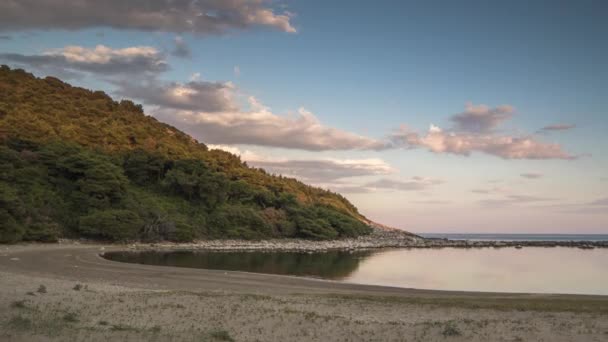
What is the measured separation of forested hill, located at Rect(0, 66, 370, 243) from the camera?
1850 inches

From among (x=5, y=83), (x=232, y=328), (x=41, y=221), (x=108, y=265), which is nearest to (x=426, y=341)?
(x=232, y=328)

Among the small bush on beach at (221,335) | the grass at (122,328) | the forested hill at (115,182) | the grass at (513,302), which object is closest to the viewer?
the small bush on beach at (221,335)

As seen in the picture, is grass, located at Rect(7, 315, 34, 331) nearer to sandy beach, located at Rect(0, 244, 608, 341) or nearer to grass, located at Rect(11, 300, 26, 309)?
sandy beach, located at Rect(0, 244, 608, 341)

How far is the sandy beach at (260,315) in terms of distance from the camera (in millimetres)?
11172

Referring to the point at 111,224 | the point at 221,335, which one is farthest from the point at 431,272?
the point at 221,335

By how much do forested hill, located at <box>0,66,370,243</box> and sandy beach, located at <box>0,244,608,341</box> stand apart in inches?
1013

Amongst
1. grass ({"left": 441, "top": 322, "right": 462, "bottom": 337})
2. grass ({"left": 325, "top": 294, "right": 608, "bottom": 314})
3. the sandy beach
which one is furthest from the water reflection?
grass ({"left": 441, "top": 322, "right": 462, "bottom": 337})

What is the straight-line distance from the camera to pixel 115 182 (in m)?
51.5

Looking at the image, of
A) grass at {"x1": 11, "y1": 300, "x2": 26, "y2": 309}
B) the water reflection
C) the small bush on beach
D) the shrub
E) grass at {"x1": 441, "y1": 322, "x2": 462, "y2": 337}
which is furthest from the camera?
the shrub

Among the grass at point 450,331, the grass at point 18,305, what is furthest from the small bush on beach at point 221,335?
the grass at point 18,305

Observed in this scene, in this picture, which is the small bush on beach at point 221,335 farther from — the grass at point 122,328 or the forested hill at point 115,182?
the forested hill at point 115,182

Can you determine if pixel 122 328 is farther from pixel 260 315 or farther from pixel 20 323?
pixel 260 315

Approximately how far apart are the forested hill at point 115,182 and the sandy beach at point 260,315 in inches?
1013

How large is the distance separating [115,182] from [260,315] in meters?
41.7
